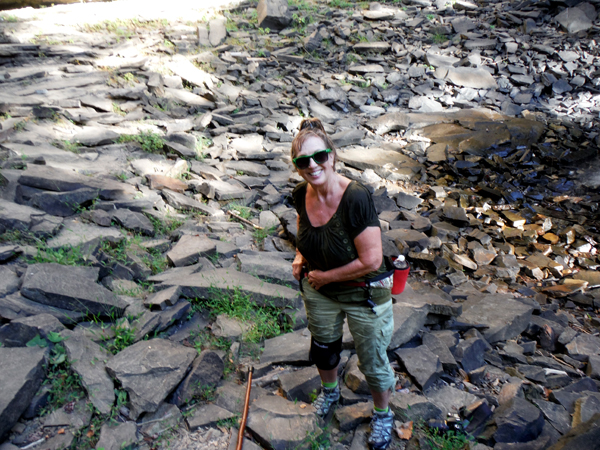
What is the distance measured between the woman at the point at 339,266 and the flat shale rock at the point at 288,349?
2.20 ft

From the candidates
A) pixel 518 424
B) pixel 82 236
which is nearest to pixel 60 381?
pixel 82 236

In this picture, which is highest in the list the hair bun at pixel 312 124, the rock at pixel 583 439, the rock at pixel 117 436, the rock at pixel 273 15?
the rock at pixel 273 15

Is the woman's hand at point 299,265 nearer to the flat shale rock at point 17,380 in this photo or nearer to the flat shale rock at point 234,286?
the flat shale rock at point 234,286

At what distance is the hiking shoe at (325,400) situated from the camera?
10.0ft

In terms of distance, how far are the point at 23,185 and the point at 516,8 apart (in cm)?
1694

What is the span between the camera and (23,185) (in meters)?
5.07

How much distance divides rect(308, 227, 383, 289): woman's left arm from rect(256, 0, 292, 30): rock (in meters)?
13.6

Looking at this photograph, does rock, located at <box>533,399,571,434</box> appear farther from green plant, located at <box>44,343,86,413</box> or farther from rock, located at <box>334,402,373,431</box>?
green plant, located at <box>44,343,86,413</box>

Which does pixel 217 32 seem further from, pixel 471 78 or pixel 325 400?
pixel 325 400

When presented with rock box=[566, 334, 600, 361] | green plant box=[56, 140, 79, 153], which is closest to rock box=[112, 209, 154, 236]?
green plant box=[56, 140, 79, 153]

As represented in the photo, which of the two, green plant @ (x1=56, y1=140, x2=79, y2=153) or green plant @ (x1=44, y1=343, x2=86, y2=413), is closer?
green plant @ (x1=44, y1=343, x2=86, y2=413)

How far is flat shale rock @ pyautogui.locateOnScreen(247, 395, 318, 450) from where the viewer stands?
2834 mm

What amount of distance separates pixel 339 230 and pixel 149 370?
1767 mm

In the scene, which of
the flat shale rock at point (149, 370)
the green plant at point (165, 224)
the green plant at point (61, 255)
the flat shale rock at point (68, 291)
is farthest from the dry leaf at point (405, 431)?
the green plant at point (165, 224)
